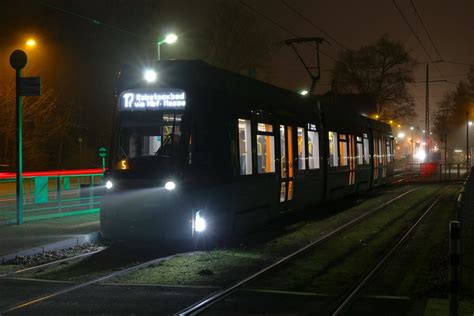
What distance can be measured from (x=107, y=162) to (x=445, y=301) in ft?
21.5

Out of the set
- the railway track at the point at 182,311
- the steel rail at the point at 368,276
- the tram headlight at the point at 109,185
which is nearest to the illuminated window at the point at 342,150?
the steel rail at the point at 368,276

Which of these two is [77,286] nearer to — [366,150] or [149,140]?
[149,140]

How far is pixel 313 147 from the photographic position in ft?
54.2

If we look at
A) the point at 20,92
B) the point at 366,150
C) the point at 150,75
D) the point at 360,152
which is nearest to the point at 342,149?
the point at 360,152

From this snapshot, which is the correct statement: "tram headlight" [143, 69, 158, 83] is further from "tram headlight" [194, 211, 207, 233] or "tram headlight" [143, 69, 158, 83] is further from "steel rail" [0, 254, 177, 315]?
"steel rail" [0, 254, 177, 315]

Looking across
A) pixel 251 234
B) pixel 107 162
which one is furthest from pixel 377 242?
pixel 107 162

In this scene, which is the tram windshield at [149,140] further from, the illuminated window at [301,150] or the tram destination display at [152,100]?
the illuminated window at [301,150]

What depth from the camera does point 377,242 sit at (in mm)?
12016

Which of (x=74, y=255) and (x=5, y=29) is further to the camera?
(x=5, y=29)

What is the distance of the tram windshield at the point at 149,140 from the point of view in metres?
10.3

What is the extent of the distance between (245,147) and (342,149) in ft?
27.1

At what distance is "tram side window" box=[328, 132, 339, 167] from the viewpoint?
18.2m

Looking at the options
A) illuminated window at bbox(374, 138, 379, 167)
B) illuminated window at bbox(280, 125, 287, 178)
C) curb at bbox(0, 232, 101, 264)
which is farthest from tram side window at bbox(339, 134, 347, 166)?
curb at bbox(0, 232, 101, 264)

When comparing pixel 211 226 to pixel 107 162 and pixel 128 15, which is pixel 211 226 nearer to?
pixel 107 162
